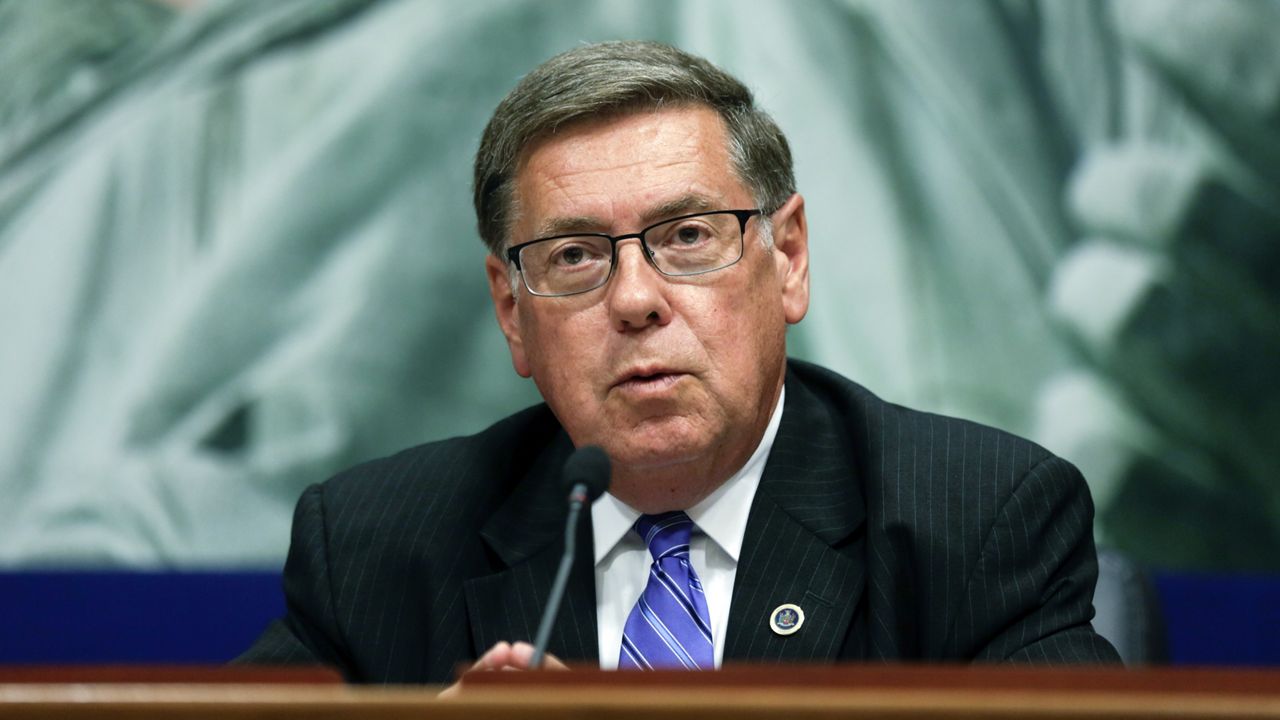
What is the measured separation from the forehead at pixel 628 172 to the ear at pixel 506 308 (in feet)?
0.51

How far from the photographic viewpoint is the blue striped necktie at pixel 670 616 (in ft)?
6.49

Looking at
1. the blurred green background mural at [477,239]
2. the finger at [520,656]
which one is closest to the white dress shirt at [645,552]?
the finger at [520,656]

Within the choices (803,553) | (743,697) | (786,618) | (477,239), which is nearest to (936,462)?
(803,553)

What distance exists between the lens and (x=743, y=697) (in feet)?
3.35

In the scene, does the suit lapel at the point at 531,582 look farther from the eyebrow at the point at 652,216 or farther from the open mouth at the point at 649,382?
the eyebrow at the point at 652,216

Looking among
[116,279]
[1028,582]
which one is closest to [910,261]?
[1028,582]

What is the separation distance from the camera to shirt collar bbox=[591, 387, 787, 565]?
2146 mm

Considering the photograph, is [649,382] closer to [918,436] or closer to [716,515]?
[716,515]

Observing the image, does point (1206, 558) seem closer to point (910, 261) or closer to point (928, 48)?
point (910, 261)

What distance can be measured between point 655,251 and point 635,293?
10 cm

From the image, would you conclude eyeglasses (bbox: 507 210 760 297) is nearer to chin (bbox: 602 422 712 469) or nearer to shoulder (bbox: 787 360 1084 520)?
chin (bbox: 602 422 712 469)

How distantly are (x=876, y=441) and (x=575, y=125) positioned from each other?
28.3 inches

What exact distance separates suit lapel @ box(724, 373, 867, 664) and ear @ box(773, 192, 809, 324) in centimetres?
19

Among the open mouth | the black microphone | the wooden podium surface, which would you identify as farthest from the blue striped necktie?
the wooden podium surface
